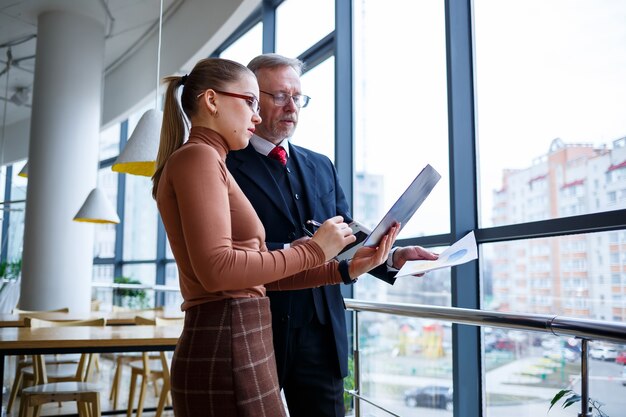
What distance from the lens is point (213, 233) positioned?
1078 mm

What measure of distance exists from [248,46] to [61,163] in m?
2.21

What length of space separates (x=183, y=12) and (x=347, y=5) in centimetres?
290

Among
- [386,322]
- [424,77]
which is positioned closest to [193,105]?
[424,77]

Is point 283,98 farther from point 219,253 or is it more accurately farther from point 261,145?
point 219,253

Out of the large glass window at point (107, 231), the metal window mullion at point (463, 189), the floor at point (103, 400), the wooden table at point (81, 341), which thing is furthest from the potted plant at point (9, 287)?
the metal window mullion at point (463, 189)

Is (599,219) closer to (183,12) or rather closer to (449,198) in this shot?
(449,198)

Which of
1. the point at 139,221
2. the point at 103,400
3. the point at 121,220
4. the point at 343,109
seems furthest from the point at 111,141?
the point at 343,109

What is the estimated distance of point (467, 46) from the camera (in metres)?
3.05

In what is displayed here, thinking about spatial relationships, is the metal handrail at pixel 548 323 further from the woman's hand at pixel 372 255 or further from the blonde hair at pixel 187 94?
the blonde hair at pixel 187 94

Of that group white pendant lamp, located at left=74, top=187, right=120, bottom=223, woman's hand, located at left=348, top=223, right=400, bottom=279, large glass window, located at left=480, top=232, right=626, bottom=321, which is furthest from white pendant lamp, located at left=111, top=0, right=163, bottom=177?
woman's hand, located at left=348, top=223, right=400, bottom=279

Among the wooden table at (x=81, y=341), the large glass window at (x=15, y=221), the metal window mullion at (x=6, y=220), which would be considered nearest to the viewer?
the wooden table at (x=81, y=341)

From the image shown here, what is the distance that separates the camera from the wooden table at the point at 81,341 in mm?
2428

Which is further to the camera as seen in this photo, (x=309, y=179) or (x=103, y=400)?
(x=103, y=400)

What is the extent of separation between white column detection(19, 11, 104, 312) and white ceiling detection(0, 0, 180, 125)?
167 millimetres
